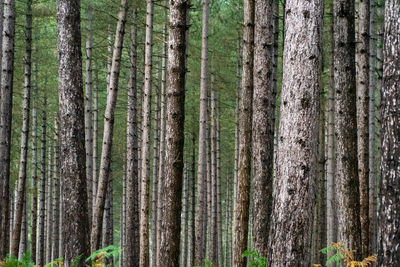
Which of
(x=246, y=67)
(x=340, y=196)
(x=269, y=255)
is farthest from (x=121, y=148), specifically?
(x=269, y=255)

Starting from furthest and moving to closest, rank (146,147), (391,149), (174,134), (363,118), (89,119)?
(89,119) → (146,147) → (363,118) → (174,134) → (391,149)

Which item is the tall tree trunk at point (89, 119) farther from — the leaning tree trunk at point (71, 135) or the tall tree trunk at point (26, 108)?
the leaning tree trunk at point (71, 135)

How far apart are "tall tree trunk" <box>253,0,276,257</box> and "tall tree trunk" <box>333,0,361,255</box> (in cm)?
110

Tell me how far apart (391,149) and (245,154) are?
470 cm

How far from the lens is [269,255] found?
18.1ft

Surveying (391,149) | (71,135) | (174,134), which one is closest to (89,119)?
(71,135)

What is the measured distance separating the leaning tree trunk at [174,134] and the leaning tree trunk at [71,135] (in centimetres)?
125

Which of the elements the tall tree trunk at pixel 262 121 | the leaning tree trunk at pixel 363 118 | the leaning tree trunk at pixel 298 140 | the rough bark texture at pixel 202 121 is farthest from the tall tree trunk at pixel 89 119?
the leaning tree trunk at pixel 298 140

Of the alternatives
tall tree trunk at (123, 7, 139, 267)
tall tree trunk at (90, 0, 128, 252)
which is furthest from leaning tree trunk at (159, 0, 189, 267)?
tall tree trunk at (123, 7, 139, 267)

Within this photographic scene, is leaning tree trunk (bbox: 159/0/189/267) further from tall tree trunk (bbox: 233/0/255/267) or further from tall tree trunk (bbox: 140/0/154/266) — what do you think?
tall tree trunk (bbox: 140/0/154/266)

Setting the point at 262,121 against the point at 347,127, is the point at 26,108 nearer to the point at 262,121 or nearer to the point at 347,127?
the point at 262,121

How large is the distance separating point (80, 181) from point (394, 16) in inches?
187

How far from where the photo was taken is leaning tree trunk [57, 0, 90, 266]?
7.58m

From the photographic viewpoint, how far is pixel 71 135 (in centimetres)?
755
